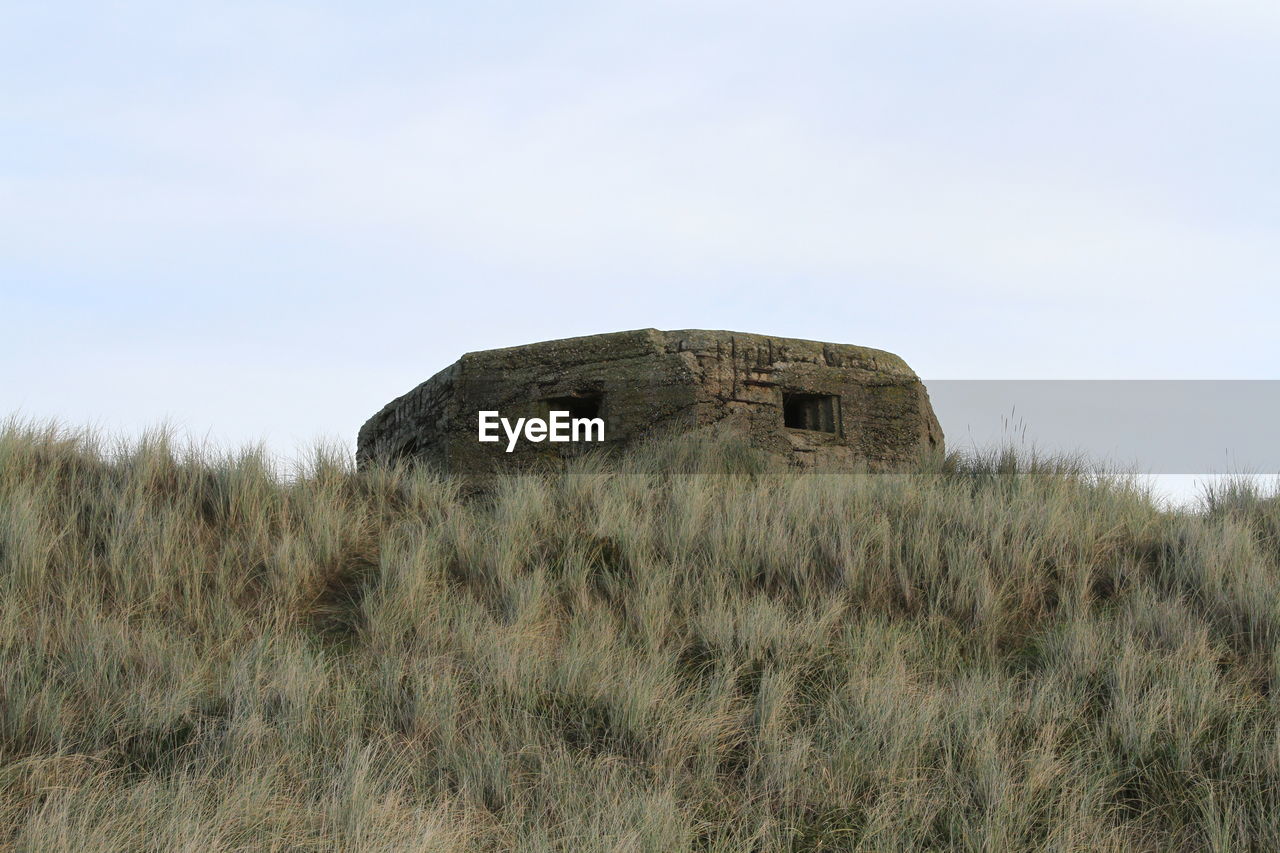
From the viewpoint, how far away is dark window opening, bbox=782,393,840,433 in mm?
9047

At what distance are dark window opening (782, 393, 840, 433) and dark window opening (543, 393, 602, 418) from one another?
155cm

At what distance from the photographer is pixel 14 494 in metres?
5.62

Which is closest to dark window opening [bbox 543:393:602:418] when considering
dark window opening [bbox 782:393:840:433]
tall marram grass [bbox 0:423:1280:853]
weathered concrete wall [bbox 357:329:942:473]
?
weathered concrete wall [bbox 357:329:942:473]

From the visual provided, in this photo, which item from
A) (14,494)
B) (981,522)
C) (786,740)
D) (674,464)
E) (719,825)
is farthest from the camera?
(674,464)

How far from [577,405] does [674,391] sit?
857 mm

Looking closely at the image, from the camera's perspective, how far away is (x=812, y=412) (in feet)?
30.0

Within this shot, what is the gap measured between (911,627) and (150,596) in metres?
3.64

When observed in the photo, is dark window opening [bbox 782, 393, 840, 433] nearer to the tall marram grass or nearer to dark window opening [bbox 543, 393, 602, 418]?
dark window opening [bbox 543, 393, 602, 418]

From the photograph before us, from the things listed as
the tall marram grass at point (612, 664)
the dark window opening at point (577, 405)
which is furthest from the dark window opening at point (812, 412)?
the tall marram grass at point (612, 664)

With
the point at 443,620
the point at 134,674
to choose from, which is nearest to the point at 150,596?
the point at 134,674

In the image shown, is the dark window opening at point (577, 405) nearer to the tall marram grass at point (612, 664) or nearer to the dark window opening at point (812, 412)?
the dark window opening at point (812, 412)

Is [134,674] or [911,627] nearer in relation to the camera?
[134,674]

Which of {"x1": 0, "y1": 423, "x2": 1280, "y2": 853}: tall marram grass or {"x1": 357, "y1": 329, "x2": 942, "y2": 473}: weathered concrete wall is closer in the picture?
{"x1": 0, "y1": 423, "x2": 1280, "y2": 853}: tall marram grass

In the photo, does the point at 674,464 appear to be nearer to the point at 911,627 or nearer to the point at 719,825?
the point at 911,627
